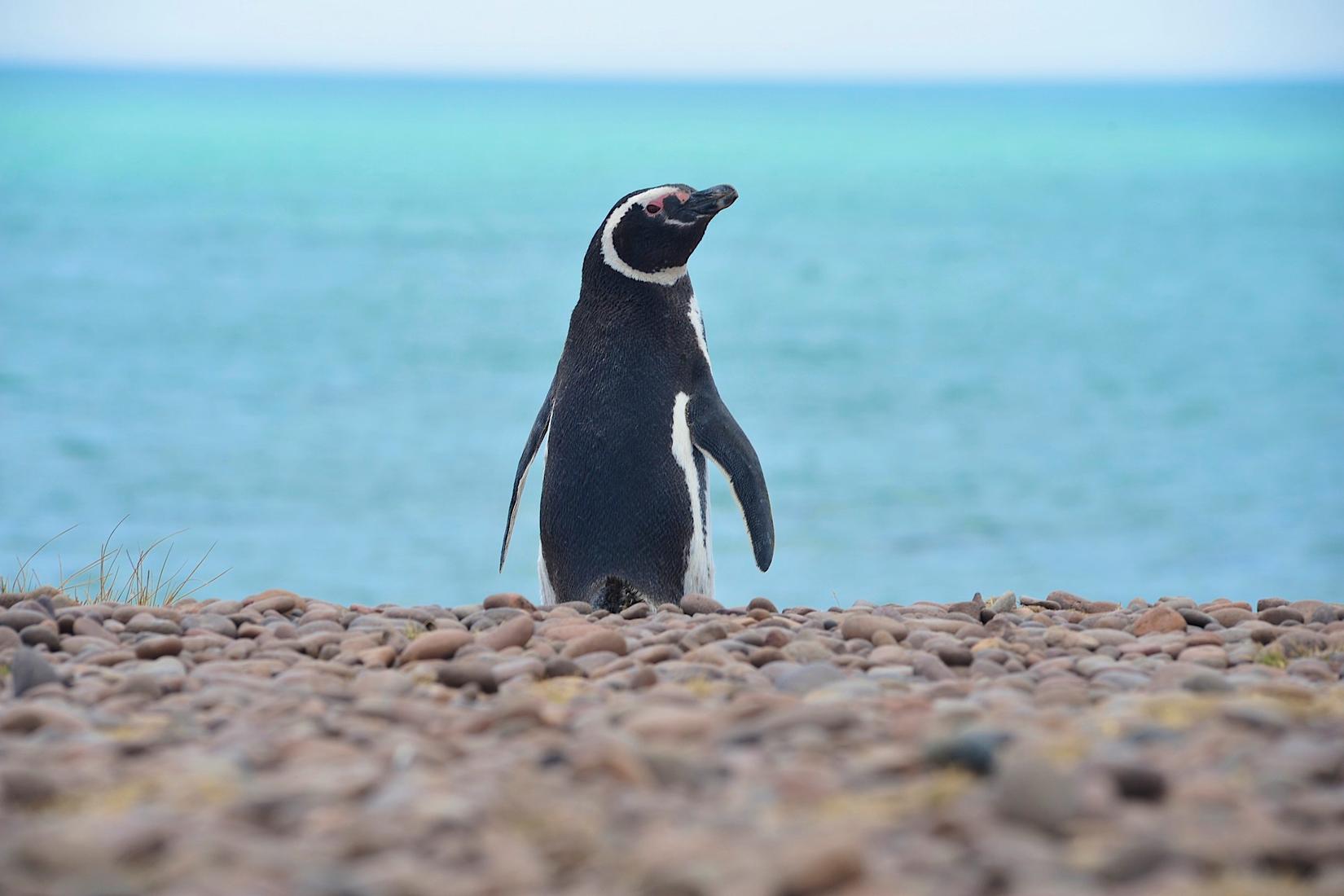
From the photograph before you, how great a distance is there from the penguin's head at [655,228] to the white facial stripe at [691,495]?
1.52 feet

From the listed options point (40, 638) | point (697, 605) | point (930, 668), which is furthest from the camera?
point (697, 605)

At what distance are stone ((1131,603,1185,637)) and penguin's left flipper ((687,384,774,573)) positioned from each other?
1.39 m

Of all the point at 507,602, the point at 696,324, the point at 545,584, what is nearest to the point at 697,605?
the point at 507,602

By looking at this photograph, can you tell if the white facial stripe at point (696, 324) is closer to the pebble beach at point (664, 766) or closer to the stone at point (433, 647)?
the pebble beach at point (664, 766)

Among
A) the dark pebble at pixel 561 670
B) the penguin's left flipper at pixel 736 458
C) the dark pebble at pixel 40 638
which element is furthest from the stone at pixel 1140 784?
the penguin's left flipper at pixel 736 458

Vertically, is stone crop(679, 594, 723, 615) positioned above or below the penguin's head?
below

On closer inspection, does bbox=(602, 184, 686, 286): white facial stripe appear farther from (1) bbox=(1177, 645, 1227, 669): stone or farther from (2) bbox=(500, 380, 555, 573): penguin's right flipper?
(1) bbox=(1177, 645, 1227, 669): stone

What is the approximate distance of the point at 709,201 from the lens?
5.47 m

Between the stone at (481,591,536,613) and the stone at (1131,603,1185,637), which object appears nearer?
the stone at (1131,603,1185,637)

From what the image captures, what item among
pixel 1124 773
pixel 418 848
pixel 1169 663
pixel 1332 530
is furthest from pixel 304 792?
pixel 1332 530

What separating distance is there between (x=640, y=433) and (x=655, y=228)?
2.30 feet

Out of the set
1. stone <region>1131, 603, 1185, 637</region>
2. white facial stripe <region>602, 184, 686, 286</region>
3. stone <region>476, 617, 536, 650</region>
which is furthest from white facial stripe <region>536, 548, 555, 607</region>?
stone <region>1131, 603, 1185, 637</region>

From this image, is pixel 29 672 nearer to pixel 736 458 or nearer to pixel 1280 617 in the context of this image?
pixel 736 458

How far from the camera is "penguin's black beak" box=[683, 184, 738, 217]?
17.9 ft
